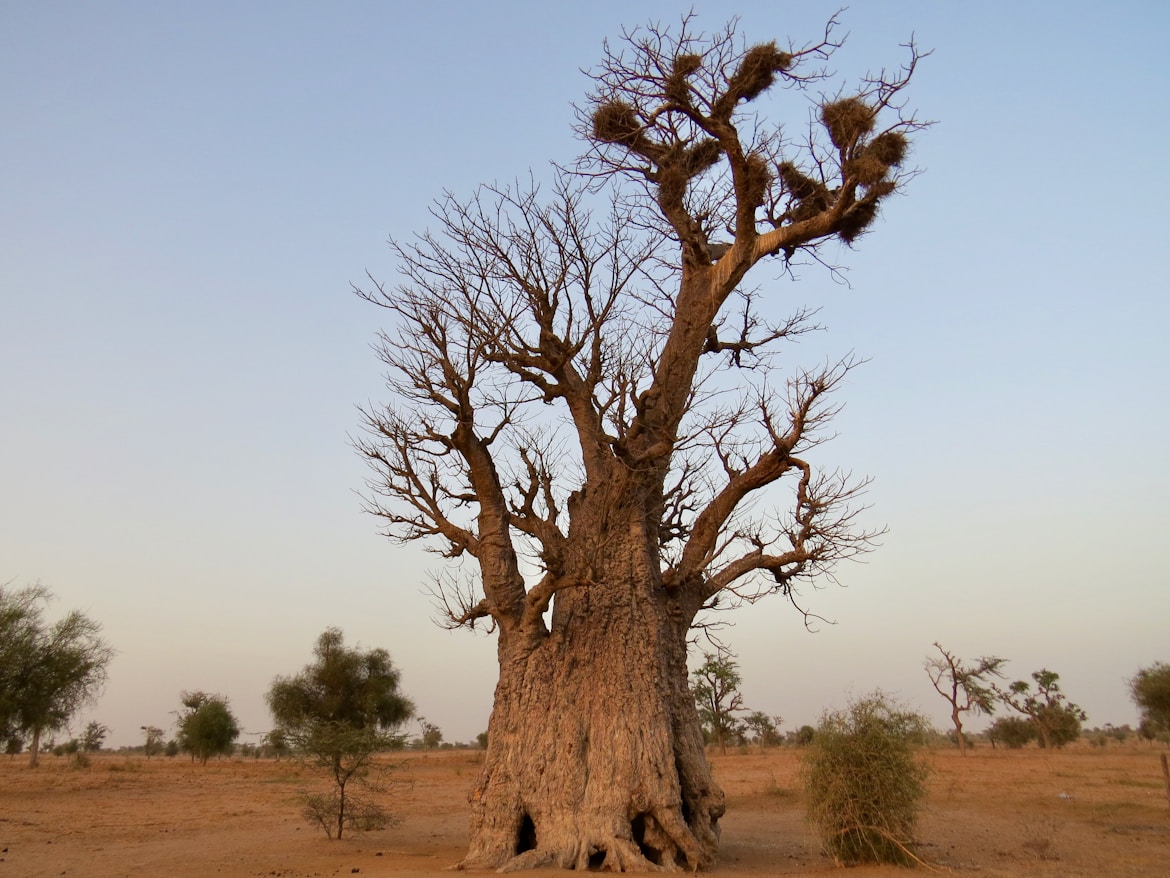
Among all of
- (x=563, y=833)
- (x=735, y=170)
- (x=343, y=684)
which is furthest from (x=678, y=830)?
Answer: (x=343, y=684)

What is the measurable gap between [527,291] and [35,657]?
15958 mm

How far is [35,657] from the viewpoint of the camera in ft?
59.0

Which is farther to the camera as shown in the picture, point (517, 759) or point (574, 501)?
point (574, 501)

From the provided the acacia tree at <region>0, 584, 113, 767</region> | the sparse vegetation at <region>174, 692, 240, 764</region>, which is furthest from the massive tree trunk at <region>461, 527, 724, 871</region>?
the sparse vegetation at <region>174, 692, 240, 764</region>

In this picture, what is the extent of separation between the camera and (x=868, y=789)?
8.55 metres

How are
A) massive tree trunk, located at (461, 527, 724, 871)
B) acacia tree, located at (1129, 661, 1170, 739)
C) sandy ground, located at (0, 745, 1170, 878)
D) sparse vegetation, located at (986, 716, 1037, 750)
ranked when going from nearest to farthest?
1. massive tree trunk, located at (461, 527, 724, 871)
2. sandy ground, located at (0, 745, 1170, 878)
3. acacia tree, located at (1129, 661, 1170, 739)
4. sparse vegetation, located at (986, 716, 1037, 750)

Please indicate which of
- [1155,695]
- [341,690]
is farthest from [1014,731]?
[341,690]

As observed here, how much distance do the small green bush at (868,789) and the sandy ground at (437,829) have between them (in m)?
0.31

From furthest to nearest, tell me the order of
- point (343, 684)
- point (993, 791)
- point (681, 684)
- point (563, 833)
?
point (343, 684), point (993, 791), point (681, 684), point (563, 833)

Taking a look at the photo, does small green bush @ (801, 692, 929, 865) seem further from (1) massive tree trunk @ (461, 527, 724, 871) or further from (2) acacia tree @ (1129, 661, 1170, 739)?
(2) acacia tree @ (1129, 661, 1170, 739)

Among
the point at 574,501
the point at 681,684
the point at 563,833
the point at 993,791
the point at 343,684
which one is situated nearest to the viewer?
the point at 563,833

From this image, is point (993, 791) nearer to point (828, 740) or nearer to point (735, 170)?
point (828, 740)

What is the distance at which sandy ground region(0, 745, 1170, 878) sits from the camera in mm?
8414

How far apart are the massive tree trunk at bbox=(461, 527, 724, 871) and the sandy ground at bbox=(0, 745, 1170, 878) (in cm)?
64
